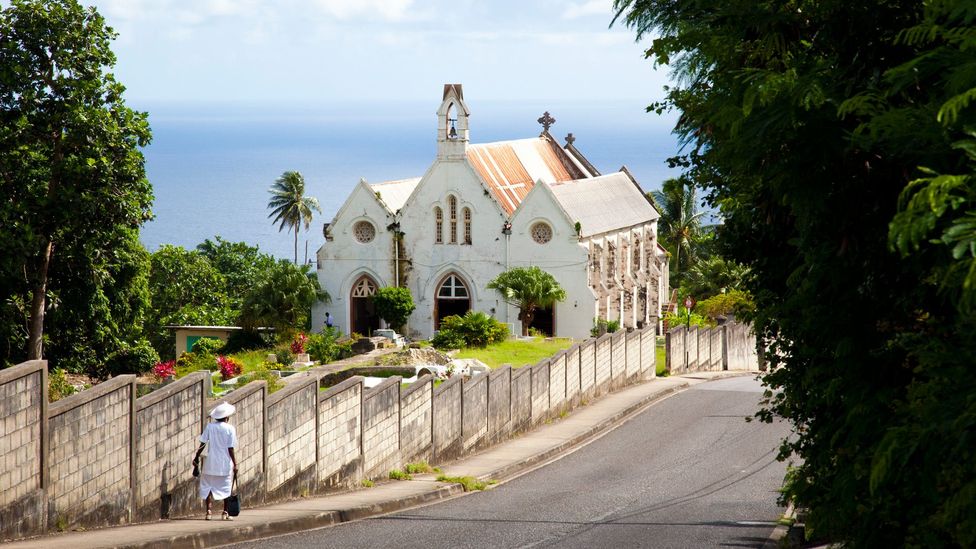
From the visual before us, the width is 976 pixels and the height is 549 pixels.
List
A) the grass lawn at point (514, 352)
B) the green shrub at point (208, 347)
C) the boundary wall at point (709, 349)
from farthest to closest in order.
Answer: the green shrub at point (208, 347) < the boundary wall at point (709, 349) < the grass lawn at point (514, 352)

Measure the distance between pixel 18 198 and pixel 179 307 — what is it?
3564 cm

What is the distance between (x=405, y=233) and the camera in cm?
6762

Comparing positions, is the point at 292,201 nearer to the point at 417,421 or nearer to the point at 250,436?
the point at 417,421

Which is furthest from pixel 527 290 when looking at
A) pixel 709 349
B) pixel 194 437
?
pixel 194 437

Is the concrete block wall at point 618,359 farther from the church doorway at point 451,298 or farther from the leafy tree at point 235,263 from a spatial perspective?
the leafy tree at point 235,263

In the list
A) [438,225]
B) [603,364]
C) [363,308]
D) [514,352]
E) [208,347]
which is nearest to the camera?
[603,364]

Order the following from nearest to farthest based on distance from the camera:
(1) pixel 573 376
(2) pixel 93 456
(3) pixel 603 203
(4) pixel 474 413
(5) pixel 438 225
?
1. (2) pixel 93 456
2. (4) pixel 474 413
3. (1) pixel 573 376
4. (5) pixel 438 225
5. (3) pixel 603 203

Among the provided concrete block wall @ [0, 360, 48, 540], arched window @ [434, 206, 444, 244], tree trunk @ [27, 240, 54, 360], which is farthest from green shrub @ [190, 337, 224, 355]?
concrete block wall @ [0, 360, 48, 540]

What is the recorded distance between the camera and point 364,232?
68500mm

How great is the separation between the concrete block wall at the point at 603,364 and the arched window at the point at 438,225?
2918 cm

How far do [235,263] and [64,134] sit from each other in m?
50.9

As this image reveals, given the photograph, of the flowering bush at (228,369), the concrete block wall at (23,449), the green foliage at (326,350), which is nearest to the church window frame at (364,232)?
the green foliage at (326,350)

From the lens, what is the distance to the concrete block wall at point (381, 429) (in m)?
23.8

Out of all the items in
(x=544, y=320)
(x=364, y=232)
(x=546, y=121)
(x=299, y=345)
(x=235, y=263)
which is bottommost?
(x=299, y=345)
